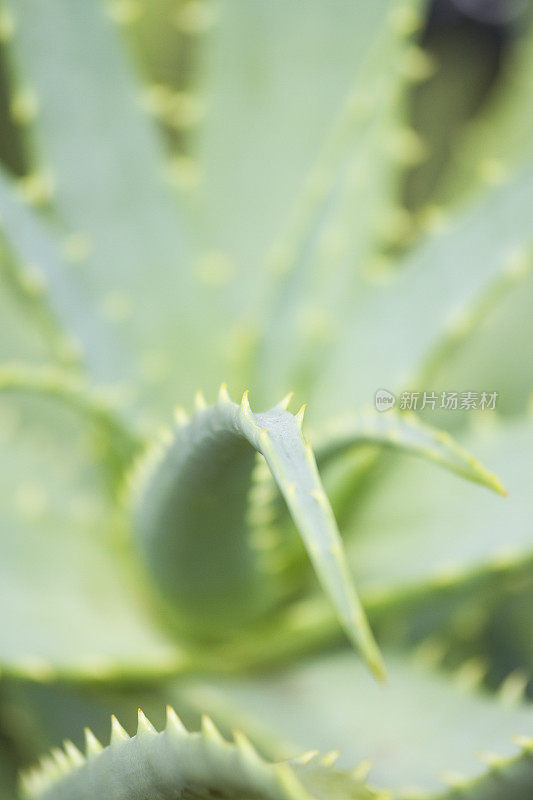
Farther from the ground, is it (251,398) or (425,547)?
(251,398)

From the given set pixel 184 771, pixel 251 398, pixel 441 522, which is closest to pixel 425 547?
pixel 441 522

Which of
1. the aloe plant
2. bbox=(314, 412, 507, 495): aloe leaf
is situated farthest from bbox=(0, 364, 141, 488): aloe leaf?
bbox=(314, 412, 507, 495): aloe leaf

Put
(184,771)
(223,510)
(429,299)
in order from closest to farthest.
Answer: (184,771) → (223,510) → (429,299)

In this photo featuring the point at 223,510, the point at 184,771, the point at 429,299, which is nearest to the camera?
the point at 184,771

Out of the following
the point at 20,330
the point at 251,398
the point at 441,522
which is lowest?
the point at 441,522

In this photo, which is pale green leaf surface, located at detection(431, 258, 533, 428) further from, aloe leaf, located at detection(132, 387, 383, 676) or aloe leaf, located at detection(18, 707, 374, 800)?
aloe leaf, located at detection(18, 707, 374, 800)

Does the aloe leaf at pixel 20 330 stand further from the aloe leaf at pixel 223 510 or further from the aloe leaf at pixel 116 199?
the aloe leaf at pixel 223 510

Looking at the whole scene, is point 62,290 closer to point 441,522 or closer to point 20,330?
point 20,330

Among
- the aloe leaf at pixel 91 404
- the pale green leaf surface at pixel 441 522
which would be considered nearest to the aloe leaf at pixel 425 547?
the pale green leaf surface at pixel 441 522
